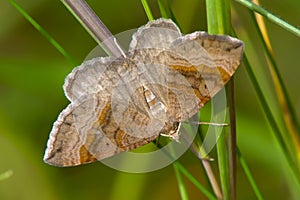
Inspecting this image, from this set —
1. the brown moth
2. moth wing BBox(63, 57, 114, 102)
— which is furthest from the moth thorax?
moth wing BBox(63, 57, 114, 102)

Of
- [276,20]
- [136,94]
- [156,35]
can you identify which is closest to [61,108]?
[136,94]

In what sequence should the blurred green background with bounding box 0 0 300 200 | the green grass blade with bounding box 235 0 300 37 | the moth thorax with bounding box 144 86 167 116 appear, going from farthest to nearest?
the blurred green background with bounding box 0 0 300 200, the moth thorax with bounding box 144 86 167 116, the green grass blade with bounding box 235 0 300 37

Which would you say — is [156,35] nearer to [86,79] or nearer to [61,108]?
[86,79]

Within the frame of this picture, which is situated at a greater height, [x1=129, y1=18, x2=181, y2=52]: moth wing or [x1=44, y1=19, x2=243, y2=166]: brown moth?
[x1=129, y1=18, x2=181, y2=52]: moth wing

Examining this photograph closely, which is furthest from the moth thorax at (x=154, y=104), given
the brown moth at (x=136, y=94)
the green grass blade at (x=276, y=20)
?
the green grass blade at (x=276, y=20)

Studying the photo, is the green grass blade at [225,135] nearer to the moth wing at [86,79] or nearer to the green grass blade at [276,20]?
the green grass blade at [276,20]

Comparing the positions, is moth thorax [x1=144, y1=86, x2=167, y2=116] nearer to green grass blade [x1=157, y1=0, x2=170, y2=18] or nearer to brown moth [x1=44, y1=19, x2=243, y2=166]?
brown moth [x1=44, y1=19, x2=243, y2=166]

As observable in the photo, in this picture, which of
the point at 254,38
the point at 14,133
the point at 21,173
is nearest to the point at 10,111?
the point at 14,133
